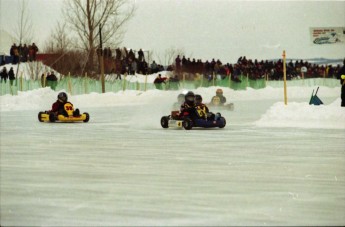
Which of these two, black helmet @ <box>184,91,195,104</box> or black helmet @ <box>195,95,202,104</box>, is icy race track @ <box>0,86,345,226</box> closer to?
black helmet @ <box>184,91,195,104</box>

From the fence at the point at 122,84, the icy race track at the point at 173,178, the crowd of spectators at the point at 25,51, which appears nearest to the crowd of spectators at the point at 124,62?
the fence at the point at 122,84

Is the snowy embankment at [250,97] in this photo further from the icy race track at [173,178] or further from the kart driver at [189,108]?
the icy race track at [173,178]

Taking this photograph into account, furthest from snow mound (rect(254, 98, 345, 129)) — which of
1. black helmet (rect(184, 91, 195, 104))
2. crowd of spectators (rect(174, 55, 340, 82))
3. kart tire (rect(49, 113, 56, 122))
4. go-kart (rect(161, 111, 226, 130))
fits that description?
crowd of spectators (rect(174, 55, 340, 82))

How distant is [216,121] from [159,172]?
826 cm

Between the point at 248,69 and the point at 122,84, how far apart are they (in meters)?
10.7

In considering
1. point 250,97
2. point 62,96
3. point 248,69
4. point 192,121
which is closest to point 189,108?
point 192,121

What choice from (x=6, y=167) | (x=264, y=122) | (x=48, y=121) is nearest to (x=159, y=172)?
(x=6, y=167)

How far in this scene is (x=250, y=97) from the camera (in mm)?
45375

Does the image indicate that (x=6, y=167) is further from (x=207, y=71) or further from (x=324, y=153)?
(x=207, y=71)

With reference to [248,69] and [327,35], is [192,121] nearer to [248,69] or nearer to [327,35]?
[327,35]

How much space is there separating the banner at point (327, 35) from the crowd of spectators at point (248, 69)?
31616mm

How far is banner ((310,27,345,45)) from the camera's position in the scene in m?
17.4

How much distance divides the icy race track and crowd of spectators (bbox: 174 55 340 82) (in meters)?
35.4

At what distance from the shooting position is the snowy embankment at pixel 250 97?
18656 mm
